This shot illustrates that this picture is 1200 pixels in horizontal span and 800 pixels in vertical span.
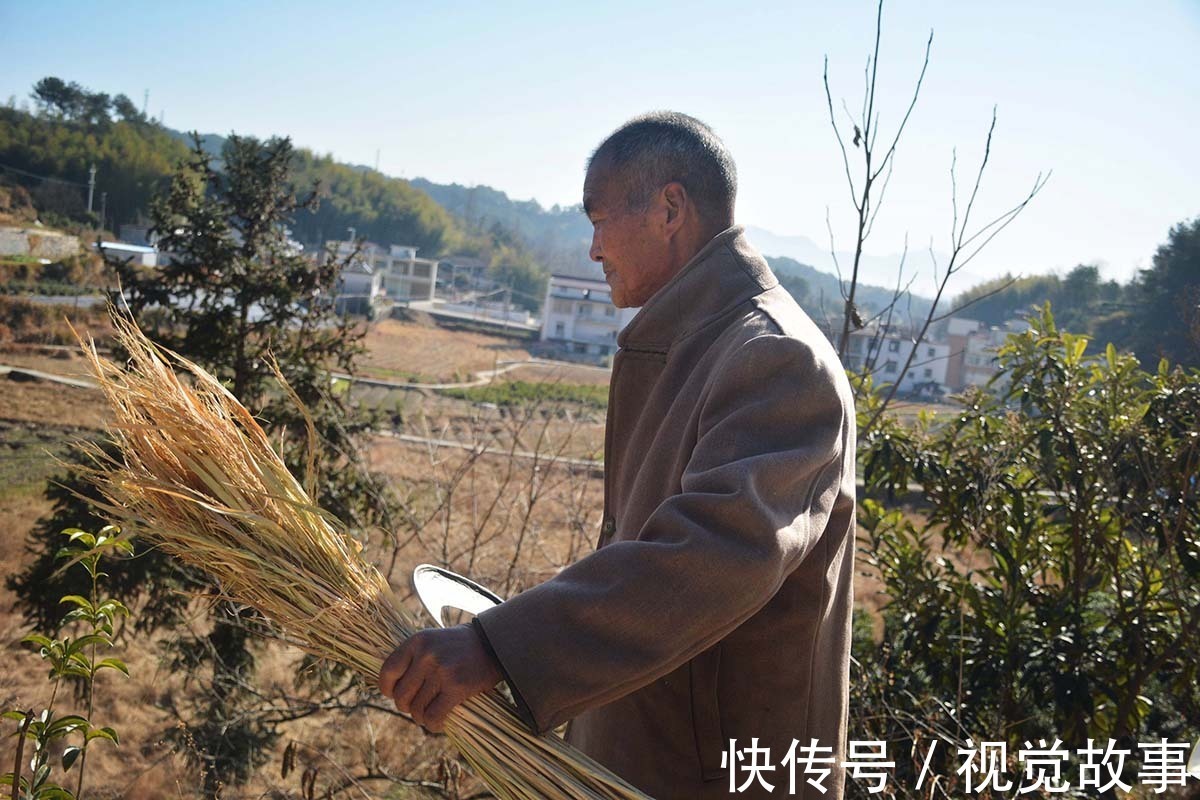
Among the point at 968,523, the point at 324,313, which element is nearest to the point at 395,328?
the point at 324,313

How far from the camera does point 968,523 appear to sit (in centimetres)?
320

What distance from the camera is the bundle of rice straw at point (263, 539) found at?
117 centimetres

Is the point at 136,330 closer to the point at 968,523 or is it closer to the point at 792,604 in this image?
the point at 792,604

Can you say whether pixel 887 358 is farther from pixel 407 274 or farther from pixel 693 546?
pixel 407 274

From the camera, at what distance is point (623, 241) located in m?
1.33

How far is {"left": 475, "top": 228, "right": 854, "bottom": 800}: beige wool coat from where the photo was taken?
0.94 m

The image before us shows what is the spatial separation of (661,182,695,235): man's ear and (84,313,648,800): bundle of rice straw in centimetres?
66

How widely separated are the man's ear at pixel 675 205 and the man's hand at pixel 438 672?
635mm

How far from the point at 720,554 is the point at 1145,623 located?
2.37m

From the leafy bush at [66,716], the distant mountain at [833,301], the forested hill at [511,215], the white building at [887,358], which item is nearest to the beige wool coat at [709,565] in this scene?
the distant mountain at [833,301]

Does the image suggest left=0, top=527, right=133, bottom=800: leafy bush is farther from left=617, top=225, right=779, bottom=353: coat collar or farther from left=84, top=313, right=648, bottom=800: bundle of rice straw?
left=617, top=225, right=779, bottom=353: coat collar

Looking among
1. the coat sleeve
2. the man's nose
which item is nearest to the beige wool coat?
the coat sleeve

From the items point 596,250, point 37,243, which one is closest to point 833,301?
point 596,250

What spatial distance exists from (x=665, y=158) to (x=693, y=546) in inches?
23.3
